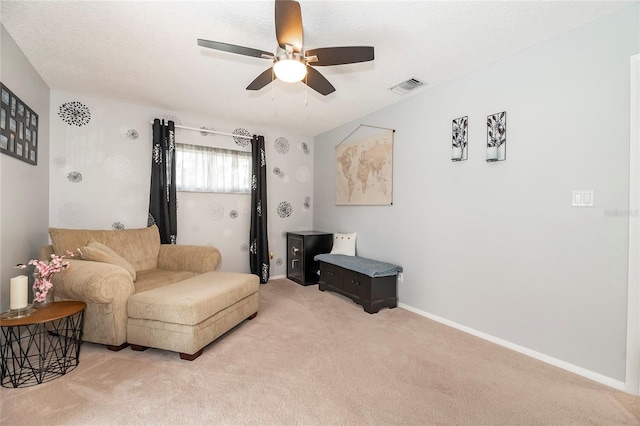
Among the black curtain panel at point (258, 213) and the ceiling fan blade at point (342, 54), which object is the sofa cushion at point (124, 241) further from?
the ceiling fan blade at point (342, 54)

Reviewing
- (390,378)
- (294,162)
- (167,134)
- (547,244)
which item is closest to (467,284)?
(547,244)

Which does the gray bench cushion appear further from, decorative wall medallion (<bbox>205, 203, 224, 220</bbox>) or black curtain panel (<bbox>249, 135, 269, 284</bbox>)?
decorative wall medallion (<bbox>205, 203, 224, 220</bbox>)

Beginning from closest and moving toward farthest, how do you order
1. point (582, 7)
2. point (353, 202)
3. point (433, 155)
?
point (582, 7), point (433, 155), point (353, 202)

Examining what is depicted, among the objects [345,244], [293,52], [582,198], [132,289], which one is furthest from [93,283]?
[582,198]

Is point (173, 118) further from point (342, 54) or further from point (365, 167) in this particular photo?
point (342, 54)

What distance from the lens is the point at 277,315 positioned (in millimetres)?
2945

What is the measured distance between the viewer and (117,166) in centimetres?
347

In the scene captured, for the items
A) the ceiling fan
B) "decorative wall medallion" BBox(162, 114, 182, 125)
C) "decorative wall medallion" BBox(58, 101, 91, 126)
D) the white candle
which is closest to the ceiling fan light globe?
→ the ceiling fan

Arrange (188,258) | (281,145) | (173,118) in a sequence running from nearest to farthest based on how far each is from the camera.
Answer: (188,258) → (173,118) → (281,145)

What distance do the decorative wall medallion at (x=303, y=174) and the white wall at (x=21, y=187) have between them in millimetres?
3086

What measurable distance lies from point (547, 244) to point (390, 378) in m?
1.50

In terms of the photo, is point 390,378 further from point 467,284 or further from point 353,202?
point 353,202

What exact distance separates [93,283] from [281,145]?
125 inches

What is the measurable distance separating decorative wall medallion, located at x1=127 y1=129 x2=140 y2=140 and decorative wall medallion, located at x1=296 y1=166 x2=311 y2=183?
2.27 metres
